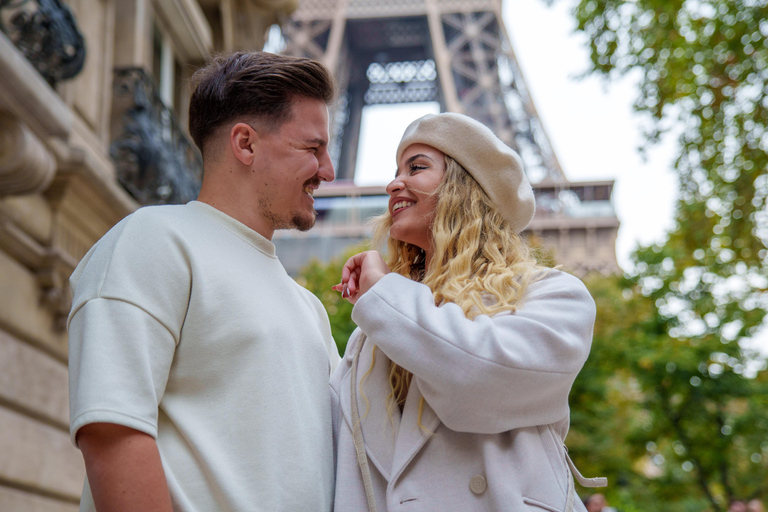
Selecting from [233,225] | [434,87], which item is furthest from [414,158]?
[434,87]

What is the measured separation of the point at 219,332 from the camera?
80.4 inches

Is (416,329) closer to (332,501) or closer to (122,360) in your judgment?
(332,501)

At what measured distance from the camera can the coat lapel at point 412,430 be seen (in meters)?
2.11

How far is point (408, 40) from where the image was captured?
45.2m

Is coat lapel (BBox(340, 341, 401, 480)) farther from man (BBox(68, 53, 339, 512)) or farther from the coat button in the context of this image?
the coat button

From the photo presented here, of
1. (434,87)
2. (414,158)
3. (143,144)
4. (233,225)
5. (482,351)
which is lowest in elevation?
(482,351)

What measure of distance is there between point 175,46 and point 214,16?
1618mm

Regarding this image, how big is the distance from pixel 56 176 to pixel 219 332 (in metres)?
4.68

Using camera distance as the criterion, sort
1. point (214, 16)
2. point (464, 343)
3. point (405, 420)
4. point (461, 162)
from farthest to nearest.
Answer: point (214, 16)
point (461, 162)
point (405, 420)
point (464, 343)

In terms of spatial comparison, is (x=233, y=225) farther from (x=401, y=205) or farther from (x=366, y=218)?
(x=366, y=218)

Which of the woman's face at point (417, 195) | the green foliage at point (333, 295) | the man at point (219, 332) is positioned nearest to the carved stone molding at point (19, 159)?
the man at point (219, 332)

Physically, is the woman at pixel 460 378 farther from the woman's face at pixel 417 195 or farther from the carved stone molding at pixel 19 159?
the carved stone molding at pixel 19 159

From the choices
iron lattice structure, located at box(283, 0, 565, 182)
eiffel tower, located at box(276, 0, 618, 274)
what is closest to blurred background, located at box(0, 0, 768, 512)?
eiffel tower, located at box(276, 0, 618, 274)

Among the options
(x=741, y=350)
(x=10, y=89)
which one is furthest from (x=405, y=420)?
(x=741, y=350)
